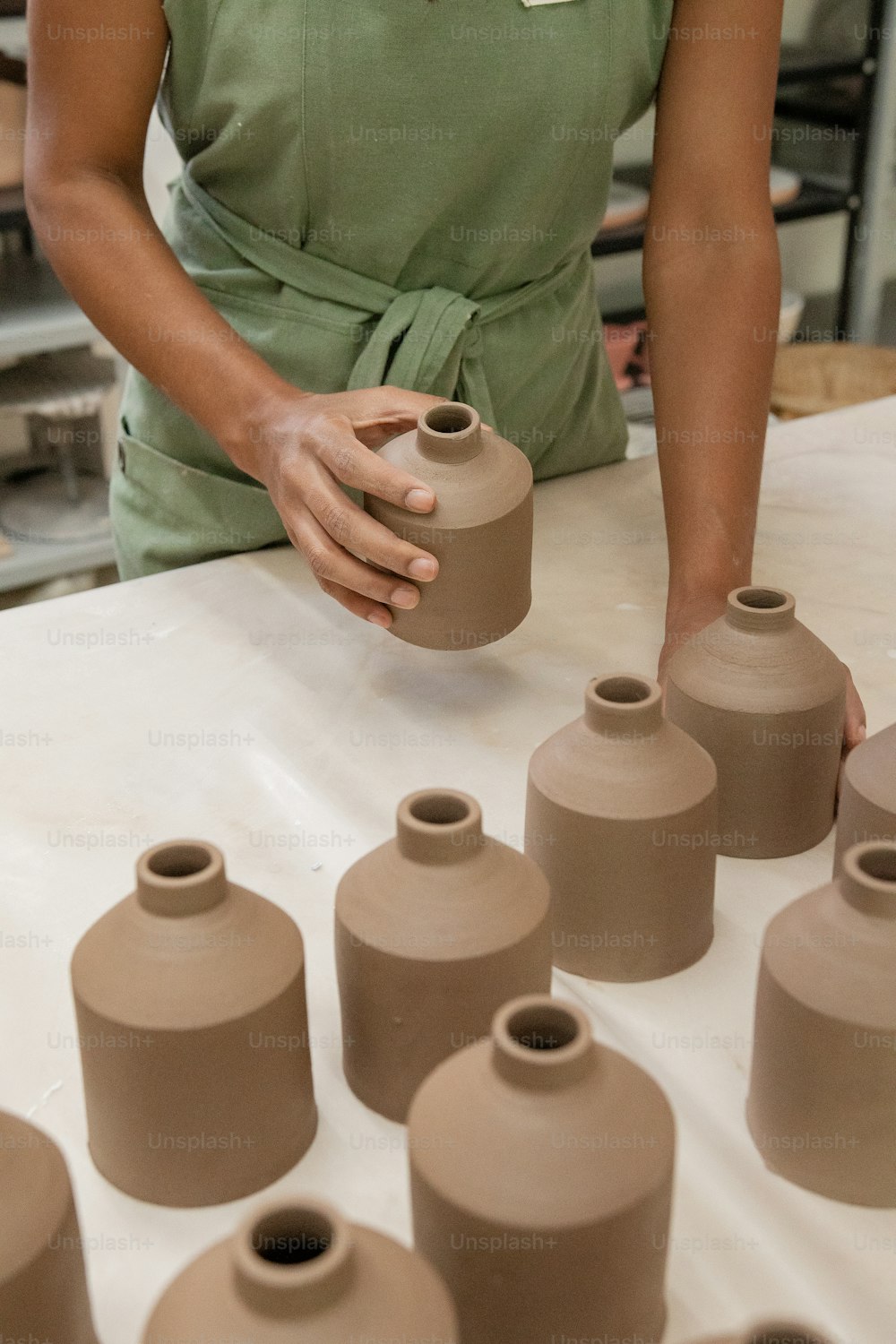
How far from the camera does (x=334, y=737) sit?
136 cm

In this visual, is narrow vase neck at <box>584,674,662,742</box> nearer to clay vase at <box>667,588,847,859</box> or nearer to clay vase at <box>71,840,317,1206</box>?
clay vase at <box>667,588,847,859</box>

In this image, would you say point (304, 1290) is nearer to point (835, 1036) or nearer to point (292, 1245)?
point (292, 1245)

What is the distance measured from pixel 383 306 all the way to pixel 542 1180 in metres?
1.05

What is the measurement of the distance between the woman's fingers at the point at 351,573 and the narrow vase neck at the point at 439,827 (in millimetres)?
367

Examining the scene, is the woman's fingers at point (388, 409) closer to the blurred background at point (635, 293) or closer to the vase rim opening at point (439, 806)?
the vase rim opening at point (439, 806)

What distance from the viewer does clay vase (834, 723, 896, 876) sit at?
3.51 ft

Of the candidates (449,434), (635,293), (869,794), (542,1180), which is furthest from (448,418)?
(635,293)

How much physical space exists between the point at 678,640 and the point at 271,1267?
0.90 meters

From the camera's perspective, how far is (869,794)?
3.54 feet

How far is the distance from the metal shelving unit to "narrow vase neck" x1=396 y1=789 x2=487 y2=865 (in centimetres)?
264

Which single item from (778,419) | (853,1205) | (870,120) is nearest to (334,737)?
(853,1205)

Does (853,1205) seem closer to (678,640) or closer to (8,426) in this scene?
(678,640)


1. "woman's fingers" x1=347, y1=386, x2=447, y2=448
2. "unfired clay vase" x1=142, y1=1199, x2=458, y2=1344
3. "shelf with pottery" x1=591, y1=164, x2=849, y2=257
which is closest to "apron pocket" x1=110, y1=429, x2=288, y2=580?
"woman's fingers" x1=347, y1=386, x2=447, y2=448

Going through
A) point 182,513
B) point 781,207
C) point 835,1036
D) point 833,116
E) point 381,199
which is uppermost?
point 381,199
